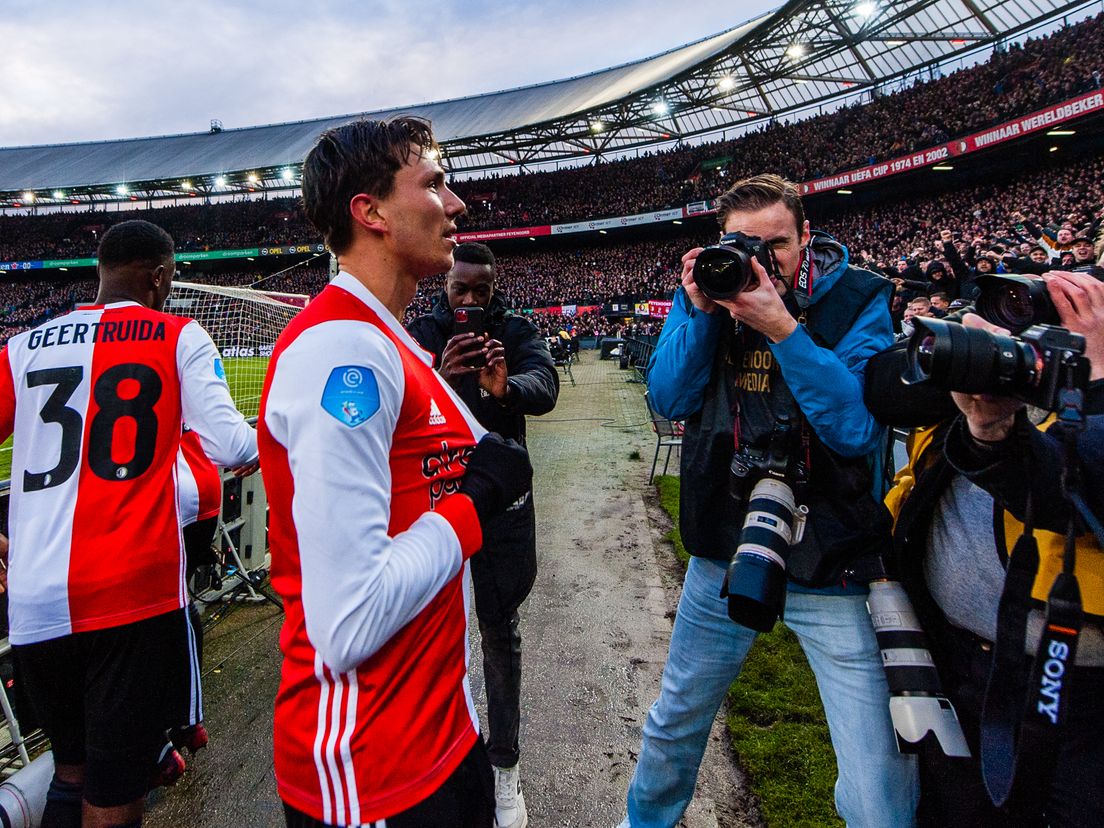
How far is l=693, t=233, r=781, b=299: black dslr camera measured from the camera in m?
1.57

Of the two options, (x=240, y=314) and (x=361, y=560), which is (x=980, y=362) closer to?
(x=361, y=560)

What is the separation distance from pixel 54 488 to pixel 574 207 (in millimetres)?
41835

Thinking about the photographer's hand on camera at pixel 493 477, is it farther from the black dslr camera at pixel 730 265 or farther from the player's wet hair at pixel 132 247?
the player's wet hair at pixel 132 247

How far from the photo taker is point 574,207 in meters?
40.7

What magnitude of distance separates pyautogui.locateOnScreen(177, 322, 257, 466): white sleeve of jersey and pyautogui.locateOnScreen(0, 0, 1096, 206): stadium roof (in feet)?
88.2

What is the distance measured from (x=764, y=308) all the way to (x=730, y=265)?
0.16 metres

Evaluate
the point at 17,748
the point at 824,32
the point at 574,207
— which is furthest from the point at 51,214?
the point at 17,748

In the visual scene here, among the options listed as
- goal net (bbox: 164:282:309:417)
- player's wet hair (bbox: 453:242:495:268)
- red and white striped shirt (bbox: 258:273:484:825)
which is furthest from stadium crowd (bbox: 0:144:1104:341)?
goal net (bbox: 164:282:309:417)

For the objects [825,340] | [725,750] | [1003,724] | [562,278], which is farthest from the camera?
[562,278]

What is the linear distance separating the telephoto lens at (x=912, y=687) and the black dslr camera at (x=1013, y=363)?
69cm

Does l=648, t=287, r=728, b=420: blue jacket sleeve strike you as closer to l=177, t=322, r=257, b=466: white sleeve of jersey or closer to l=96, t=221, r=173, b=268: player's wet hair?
l=177, t=322, r=257, b=466: white sleeve of jersey

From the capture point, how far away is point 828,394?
1.56m

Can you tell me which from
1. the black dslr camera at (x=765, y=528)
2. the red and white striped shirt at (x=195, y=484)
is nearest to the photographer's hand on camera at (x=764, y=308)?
the black dslr camera at (x=765, y=528)

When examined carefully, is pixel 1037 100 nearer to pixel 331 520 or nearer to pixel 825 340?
pixel 825 340
